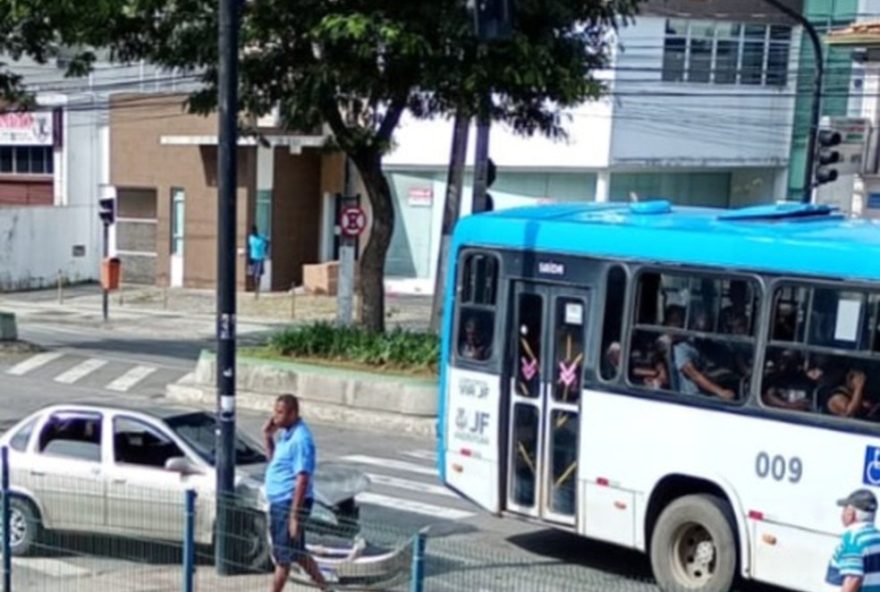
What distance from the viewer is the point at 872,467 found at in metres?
10.2

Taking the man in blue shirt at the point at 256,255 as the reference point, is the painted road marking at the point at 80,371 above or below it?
below

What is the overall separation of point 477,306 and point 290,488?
10.6 ft

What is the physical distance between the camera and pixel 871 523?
8852 millimetres

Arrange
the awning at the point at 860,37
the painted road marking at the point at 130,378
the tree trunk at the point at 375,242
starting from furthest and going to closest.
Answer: the awning at the point at 860,37
the painted road marking at the point at 130,378
the tree trunk at the point at 375,242

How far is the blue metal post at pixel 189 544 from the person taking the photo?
9625 millimetres

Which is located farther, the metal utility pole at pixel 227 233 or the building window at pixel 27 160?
the building window at pixel 27 160

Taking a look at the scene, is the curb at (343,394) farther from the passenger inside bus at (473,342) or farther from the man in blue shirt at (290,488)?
the man in blue shirt at (290,488)

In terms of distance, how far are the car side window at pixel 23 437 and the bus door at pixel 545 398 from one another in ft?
14.3

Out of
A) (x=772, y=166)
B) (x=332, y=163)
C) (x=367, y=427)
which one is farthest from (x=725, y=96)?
(x=367, y=427)

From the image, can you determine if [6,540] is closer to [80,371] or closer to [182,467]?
[182,467]

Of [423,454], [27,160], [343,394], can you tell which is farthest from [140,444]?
[27,160]

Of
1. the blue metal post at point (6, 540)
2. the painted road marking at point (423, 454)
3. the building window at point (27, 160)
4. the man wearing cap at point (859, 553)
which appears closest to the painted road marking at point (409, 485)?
the painted road marking at point (423, 454)

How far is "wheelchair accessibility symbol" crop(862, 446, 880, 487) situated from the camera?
10188 millimetres

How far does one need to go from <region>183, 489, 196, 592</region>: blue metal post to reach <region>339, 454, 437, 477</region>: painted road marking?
769 centimetres
